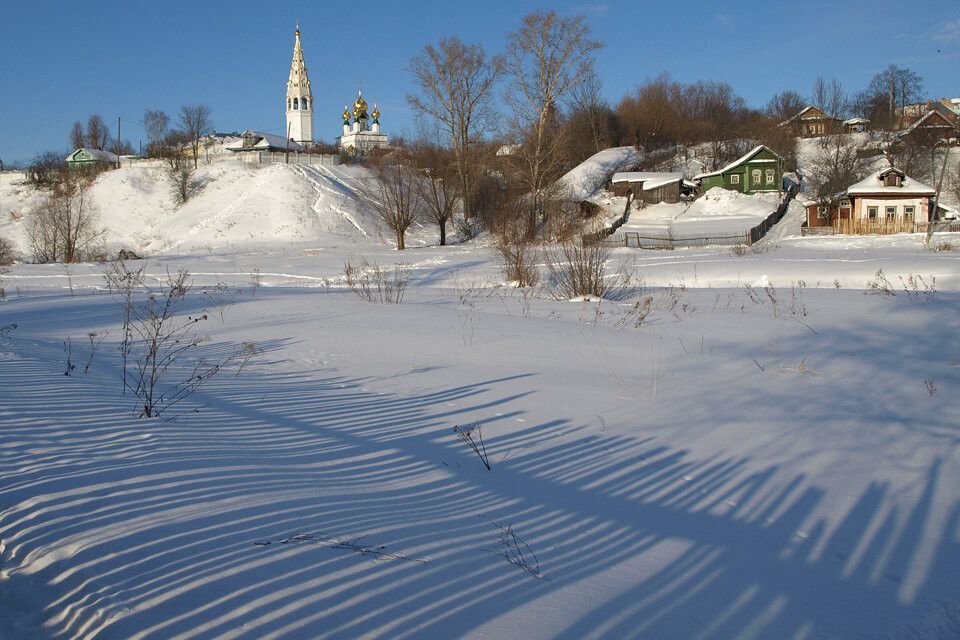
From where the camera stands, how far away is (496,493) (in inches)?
162

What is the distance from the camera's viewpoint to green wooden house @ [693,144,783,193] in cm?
5097

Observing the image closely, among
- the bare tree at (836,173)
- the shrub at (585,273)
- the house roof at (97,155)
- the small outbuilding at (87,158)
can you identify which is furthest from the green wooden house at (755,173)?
the house roof at (97,155)

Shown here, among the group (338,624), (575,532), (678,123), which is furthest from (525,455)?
(678,123)

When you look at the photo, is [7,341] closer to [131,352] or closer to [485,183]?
[131,352]

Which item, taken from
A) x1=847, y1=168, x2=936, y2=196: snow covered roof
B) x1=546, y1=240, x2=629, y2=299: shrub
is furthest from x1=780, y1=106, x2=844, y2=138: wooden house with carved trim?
x1=546, y1=240, x2=629, y2=299: shrub

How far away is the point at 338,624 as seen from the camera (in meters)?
2.60

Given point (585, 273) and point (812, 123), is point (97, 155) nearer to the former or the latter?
point (585, 273)

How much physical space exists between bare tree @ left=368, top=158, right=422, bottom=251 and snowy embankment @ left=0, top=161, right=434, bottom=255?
3.31m

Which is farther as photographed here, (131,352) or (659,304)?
(659,304)

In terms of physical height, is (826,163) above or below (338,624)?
above

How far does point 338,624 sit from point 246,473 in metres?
1.81

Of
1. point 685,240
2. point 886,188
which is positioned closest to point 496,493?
point 685,240

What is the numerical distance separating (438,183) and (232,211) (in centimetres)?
1759

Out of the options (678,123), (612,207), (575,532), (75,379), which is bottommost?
(575,532)
